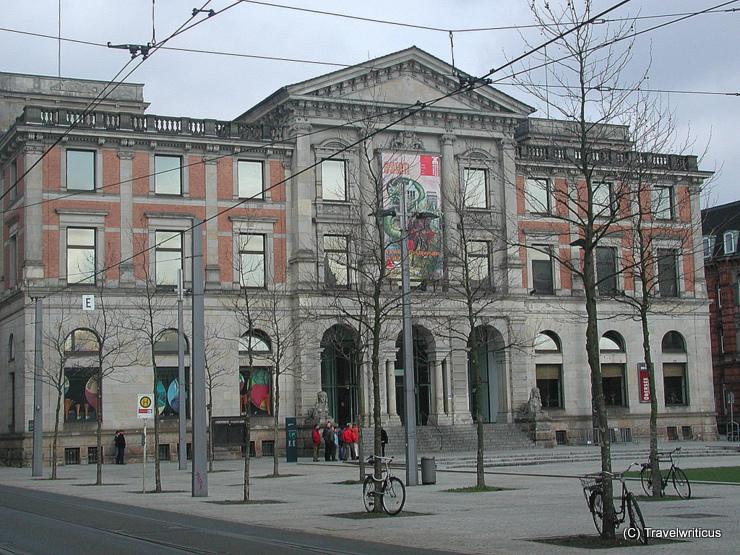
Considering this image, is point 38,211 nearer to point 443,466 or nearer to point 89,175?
point 89,175

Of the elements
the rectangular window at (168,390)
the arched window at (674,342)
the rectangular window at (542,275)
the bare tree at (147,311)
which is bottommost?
the rectangular window at (168,390)

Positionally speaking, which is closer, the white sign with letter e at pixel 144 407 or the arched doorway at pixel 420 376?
the white sign with letter e at pixel 144 407

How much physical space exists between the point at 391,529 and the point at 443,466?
25921 millimetres

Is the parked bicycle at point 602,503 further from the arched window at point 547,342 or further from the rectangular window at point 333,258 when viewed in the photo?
the arched window at point 547,342

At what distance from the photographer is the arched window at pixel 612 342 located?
229 feet

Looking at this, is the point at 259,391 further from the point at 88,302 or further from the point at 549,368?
the point at 549,368

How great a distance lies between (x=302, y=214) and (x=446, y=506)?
35.8 m

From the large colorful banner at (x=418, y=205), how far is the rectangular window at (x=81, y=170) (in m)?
15.2

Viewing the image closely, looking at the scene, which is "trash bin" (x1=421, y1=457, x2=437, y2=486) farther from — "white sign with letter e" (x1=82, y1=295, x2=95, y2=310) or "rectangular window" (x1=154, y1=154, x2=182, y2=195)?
"rectangular window" (x1=154, y1=154, x2=182, y2=195)

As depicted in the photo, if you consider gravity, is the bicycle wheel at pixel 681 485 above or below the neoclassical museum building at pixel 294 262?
below

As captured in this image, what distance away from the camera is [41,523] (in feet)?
82.6

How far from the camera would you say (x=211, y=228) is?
6156cm

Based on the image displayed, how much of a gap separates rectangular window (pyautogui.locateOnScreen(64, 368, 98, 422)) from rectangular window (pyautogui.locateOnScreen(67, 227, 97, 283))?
4.76 m

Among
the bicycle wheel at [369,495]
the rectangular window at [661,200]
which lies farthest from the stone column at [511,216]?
the bicycle wheel at [369,495]
